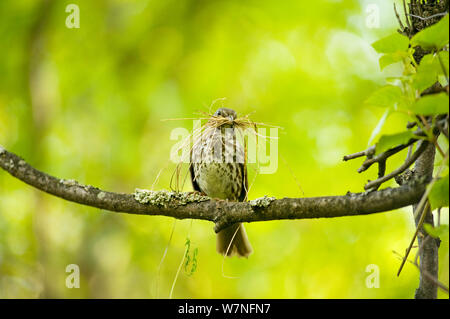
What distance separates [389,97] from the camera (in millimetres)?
1453

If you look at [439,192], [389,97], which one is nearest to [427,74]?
[389,97]

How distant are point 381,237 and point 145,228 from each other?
9.49ft

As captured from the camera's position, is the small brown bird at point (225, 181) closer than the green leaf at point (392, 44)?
No

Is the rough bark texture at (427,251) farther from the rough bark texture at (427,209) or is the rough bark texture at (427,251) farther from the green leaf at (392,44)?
the green leaf at (392,44)

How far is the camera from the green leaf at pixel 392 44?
1.46m

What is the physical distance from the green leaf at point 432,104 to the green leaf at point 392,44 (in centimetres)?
23

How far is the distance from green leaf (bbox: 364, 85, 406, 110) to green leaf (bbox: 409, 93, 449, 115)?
0.38 ft

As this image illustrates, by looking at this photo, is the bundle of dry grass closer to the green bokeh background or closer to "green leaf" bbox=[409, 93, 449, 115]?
Result: "green leaf" bbox=[409, 93, 449, 115]

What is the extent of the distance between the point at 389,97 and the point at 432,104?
16 centimetres

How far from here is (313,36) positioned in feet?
18.1

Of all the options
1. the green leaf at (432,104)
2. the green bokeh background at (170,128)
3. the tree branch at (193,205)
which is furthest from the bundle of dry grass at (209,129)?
the green bokeh background at (170,128)

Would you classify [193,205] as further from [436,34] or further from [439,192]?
[436,34]

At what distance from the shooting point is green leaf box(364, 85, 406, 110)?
144cm

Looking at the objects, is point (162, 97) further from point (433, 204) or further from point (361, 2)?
point (433, 204)
